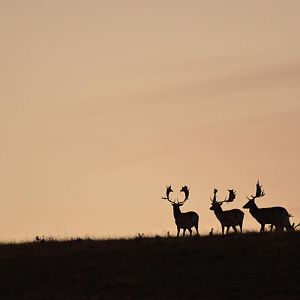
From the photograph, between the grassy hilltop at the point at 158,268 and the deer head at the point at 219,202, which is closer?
the grassy hilltop at the point at 158,268

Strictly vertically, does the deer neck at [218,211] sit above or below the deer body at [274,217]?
above

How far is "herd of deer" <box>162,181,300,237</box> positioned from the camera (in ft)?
143

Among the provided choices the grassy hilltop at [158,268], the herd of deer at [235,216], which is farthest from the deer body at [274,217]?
the grassy hilltop at [158,268]

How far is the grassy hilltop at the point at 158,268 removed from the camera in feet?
106

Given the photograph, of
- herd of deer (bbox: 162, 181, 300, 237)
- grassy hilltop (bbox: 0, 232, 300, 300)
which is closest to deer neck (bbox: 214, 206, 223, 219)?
herd of deer (bbox: 162, 181, 300, 237)

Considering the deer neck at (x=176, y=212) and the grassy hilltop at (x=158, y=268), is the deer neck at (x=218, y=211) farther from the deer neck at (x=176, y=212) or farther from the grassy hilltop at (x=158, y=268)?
the grassy hilltop at (x=158, y=268)

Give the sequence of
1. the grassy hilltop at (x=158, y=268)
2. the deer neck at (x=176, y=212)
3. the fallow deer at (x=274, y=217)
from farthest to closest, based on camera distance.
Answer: the deer neck at (x=176, y=212) → the fallow deer at (x=274, y=217) → the grassy hilltop at (x=158, y=268)

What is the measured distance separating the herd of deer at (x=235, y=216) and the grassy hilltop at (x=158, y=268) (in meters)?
4.72

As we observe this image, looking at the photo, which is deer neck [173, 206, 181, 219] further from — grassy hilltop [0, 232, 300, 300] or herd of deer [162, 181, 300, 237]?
grassy hilltop [0, 232, 300, 300]

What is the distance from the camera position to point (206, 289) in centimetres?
3212

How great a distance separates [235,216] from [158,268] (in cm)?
1032

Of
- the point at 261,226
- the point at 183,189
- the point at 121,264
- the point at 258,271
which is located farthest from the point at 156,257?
the point at 183,189

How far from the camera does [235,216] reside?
1762 inches

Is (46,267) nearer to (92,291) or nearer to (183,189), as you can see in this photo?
(92,291)
